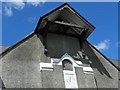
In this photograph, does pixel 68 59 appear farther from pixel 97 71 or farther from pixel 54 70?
pixel 97 71

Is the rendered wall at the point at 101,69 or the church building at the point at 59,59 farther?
the rendered wall at the point at 101,69

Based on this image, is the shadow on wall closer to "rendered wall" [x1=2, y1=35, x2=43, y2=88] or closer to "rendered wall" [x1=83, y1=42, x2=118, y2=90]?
"rendered wall" [x1=83, y1=42, x2=118, y2=90]

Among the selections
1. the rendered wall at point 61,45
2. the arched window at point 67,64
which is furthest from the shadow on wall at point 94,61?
the arched window at point 67,64

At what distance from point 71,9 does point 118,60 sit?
664 cm

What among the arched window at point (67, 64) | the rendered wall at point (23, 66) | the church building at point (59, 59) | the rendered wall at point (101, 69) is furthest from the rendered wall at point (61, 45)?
the rendered wall at point (101, 69)

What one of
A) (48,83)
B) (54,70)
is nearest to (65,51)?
(54,70)

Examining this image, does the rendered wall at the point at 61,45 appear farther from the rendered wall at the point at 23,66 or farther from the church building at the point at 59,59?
the rendered wall at the point at 23,66

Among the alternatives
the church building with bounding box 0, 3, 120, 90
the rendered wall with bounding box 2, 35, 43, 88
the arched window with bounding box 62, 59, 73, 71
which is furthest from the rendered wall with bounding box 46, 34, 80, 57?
the rendered wall with bounding box 2, 35, 43, 88

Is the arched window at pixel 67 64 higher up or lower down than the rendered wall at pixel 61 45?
lower down

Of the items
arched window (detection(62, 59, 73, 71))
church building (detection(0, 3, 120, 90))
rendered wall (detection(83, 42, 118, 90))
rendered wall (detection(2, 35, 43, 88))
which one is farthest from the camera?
rendered wall (detection(83, 42, 118, 90))

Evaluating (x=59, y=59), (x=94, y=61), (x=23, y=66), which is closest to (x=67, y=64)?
(x=59, y=59)

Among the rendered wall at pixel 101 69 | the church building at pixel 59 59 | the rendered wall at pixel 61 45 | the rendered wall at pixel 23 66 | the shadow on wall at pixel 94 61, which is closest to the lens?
the rendered wall at pixel 23 66

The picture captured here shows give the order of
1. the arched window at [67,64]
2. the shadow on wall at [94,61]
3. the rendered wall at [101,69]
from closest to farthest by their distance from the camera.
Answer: the arched window at [67,64] → the rendered wall at [101,69] → the shadow on wall at [94,61]

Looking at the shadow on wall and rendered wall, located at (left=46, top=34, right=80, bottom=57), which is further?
the shadow on wall
